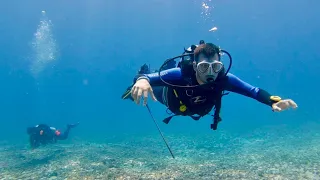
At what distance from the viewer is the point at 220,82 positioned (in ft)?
20.4

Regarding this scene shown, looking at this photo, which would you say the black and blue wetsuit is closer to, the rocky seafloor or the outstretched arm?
the outstretched arm

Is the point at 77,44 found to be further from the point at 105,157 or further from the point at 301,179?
the point at 301,179

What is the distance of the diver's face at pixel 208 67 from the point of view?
229 inches

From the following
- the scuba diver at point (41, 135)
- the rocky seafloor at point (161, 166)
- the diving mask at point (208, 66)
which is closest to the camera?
the diving mask at point (208, 66)

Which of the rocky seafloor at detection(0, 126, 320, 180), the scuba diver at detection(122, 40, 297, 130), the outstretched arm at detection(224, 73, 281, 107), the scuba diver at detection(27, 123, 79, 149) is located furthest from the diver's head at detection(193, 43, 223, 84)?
the scuba diver at detection(27, 123, 79, 149)

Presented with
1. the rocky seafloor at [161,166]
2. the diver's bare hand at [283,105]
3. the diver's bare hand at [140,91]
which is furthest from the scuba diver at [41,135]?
the diver's bare hand at [283,105]

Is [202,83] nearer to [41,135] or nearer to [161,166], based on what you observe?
[161,166]

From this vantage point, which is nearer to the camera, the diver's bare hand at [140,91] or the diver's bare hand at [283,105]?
the diver's bare hand at [140,91]

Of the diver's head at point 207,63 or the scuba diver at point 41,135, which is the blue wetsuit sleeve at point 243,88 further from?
the scuba diver at point 41,135

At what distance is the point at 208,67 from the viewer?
5.83 metres

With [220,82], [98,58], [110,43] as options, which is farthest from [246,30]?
[220,82]

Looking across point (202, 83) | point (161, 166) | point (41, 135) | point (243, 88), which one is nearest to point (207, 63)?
point (202, 83)

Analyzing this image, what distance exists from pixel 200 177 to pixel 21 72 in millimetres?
174062

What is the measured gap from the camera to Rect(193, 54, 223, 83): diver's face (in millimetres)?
5828
